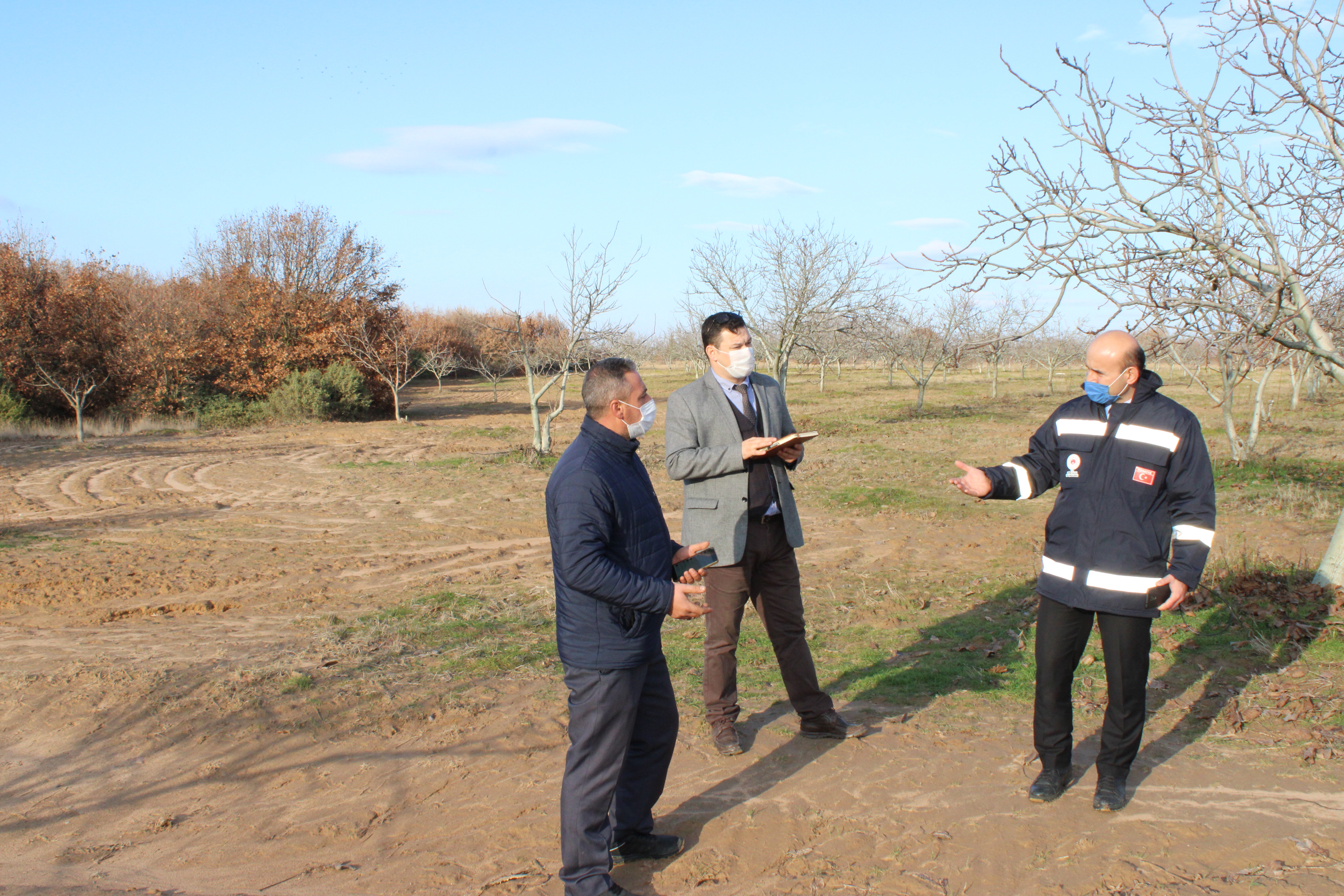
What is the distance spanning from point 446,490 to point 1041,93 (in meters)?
11.6

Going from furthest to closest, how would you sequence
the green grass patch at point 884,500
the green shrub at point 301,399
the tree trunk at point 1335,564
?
the green shrub at point 301,399, the green grass patch at point 884,500, the tree trunk at point 1335,564

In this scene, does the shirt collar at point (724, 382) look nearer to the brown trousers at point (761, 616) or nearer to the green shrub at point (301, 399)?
the brown trousers at point (761, 616)

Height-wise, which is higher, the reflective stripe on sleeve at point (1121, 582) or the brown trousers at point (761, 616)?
the reflective stripe on sleeve at point (1121, 582)

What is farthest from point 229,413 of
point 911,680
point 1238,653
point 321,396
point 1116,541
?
point 1116,541

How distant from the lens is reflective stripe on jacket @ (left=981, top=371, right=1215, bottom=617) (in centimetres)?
335

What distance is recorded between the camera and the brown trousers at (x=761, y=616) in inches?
160

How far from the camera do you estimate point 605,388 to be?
9.83 ft

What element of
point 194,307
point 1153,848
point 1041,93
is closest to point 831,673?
point 1153,848

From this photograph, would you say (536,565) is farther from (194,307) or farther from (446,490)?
(194,307)

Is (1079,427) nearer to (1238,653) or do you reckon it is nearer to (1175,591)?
(1175,591)

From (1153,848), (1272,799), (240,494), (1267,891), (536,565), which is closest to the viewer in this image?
(1267,891)

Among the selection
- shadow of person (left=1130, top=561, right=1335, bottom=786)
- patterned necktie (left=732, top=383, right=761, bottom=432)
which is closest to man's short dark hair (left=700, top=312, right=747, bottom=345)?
patterned necktie (left=732, top=383, right=761, bottom=432)

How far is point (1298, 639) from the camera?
5.45 meters

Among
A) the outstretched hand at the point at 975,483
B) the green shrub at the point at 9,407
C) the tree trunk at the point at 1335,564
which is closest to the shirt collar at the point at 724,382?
the outstretched hand at the point at 975,483
